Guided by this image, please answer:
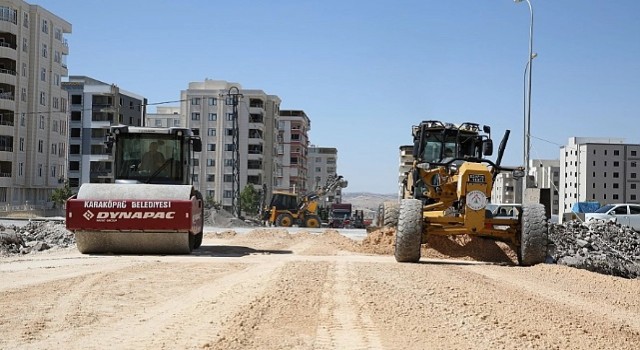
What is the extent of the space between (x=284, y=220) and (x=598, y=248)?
30999 mm

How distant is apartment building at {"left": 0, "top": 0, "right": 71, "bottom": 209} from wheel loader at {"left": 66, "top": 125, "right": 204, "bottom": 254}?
185 feet

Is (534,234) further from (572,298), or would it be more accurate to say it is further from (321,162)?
(321,162)

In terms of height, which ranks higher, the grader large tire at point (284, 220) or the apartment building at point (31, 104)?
the apartment building at point (31, 104)

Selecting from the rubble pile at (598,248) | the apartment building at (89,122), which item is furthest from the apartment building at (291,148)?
the rubble pile at (598,248)

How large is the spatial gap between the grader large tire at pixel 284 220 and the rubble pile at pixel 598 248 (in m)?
25.4

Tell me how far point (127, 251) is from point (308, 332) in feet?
Result: 39.5

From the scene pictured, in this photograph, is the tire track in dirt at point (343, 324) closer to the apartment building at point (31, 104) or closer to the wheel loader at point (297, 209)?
the wheel loader at point (297, 209)

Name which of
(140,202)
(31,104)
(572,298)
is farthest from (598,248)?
(31,104)

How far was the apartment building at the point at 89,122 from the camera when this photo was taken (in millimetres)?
105750

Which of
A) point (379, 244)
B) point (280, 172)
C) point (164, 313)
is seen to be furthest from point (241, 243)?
point (280, 172)

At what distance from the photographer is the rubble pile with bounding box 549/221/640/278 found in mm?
21706

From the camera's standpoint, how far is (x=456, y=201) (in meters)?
18.4

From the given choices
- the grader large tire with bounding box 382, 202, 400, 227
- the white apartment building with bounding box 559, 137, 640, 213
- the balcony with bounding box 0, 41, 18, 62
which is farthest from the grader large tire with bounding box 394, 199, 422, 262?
the white apartment building with bounding box 559, 137, 640, 213

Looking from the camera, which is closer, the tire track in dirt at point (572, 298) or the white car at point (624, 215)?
the tire track in dirt at point (572, 298)
